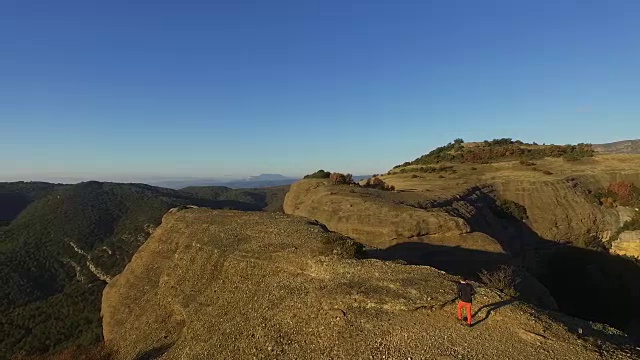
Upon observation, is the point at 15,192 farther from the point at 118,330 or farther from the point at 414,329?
the point at 414,329

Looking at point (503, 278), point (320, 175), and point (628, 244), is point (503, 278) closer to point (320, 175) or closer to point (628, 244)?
point (628, 244)

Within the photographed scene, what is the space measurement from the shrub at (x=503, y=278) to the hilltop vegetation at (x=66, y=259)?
2899 cm

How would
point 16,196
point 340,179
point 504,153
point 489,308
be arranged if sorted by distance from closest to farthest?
point 489,308 < point 340,179 < point 504,153 < point 16,196

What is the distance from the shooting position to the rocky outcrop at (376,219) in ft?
104

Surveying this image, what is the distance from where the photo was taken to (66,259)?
89562 mm

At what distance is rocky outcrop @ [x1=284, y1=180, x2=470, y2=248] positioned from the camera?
31828 mm

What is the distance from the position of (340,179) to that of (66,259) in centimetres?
7028

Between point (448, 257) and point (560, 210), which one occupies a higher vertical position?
point (560, 210)

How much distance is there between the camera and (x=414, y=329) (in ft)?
48.7

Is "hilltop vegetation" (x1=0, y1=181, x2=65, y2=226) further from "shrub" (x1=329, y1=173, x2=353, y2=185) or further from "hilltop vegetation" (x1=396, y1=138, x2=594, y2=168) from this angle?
"hilltop vegetation" (x1=396, y1=138, x2=594, y2=168)

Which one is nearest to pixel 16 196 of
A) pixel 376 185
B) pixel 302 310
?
pixel 376 185

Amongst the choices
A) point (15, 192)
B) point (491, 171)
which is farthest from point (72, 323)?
point (15, 192)

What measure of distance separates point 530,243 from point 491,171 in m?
19.8

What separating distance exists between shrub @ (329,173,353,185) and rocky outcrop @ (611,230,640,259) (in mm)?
30151
